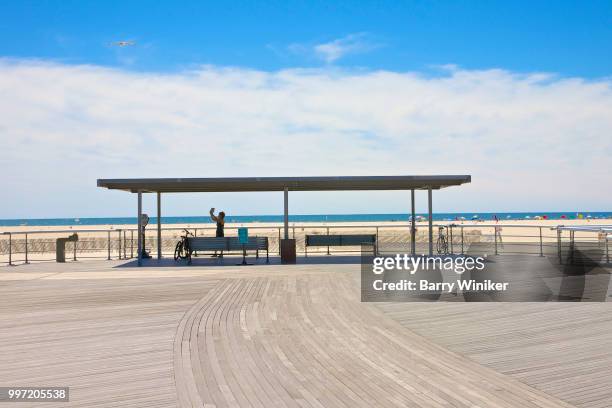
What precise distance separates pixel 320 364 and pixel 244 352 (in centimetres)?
88

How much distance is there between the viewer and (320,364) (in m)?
5.11

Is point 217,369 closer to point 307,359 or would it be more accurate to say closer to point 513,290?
point 307,359

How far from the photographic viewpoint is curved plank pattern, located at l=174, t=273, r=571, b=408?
13.7 ft

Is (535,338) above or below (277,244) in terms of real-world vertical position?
above

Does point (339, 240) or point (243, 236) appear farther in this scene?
point (339, 240)

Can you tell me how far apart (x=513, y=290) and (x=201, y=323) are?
578cm

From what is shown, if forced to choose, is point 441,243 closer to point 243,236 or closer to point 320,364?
point 243,236

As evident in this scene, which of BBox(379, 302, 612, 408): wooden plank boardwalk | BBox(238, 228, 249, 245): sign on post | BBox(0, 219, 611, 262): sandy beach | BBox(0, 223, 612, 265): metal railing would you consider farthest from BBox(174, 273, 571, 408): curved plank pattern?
BBox(0, 219, 611, 262): sandy beach

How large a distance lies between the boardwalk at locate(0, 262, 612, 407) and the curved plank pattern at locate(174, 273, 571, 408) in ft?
0.05

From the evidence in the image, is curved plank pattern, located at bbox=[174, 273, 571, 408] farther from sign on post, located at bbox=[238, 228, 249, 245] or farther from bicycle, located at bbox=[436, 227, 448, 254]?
bicycle, located at bbox=[436, 227, 448, 254]

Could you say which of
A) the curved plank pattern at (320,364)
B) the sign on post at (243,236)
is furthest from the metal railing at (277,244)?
the curved plank pattern at (320,364)

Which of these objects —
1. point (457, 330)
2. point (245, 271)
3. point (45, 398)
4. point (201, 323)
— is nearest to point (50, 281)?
point (245, 271)

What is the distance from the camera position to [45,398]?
4.22 m

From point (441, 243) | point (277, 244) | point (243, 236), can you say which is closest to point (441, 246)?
point (441, 243)
